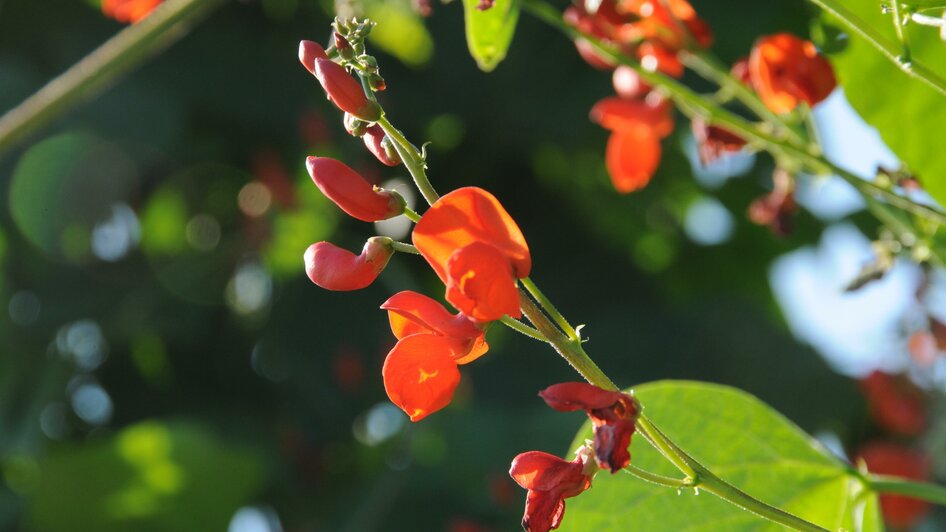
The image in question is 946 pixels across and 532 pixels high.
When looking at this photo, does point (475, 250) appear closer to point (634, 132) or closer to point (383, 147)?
point (383, 147)

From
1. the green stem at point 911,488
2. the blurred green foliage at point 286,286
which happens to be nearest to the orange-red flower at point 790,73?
the green stem at point 911,488

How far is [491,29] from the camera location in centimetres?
100

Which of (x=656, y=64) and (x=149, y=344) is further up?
(x=656, y=64)

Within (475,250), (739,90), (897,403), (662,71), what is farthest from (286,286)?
(475,250)

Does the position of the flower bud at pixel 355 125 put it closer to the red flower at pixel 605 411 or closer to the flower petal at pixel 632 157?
the red flower at pixel 605 411

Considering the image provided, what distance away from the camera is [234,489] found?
226 cm

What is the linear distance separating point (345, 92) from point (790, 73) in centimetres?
50

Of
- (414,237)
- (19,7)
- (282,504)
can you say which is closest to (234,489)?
(282,504)

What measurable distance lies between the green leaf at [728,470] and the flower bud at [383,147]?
1.22ft

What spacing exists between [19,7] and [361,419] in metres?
1.15

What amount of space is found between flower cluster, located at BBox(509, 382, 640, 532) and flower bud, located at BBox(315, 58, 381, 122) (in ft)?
0.63

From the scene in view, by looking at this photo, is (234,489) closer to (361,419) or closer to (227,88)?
(361,419)

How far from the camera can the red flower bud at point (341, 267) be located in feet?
2.28

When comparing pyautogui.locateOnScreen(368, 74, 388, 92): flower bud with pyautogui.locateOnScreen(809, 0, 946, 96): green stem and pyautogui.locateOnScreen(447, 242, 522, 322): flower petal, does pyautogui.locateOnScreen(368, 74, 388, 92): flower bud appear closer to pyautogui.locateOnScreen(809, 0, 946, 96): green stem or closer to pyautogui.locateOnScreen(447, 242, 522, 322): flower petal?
pyautogui.locateOnScreen(447, 242, 522, 322): flower petal
